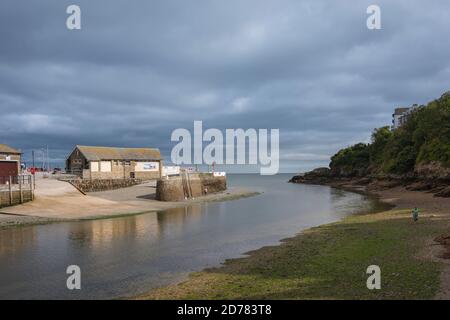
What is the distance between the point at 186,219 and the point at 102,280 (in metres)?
21.2

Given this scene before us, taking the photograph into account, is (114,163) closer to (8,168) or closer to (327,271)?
(8,168)

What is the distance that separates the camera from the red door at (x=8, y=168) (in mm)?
46812

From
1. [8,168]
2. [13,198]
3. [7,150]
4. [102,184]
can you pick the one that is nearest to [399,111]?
[102,184]

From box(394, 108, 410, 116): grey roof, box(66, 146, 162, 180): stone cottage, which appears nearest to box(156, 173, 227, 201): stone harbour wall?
box(66, 146, 162, 180): stone cottage

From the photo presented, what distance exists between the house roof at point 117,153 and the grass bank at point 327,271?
58.5 metres

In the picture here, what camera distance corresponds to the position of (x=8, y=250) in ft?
72.8

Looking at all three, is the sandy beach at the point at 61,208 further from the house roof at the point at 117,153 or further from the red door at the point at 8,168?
the house roof at the point at 117,153

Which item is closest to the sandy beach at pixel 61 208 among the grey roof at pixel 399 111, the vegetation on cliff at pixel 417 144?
the vegetation on cliff at pixel 417 144

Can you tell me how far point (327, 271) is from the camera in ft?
47.7

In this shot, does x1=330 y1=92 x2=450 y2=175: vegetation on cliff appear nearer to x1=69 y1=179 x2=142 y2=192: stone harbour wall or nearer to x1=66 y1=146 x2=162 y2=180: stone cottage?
x1=66 y1=146 x2=162 y2=180: stone cottage
